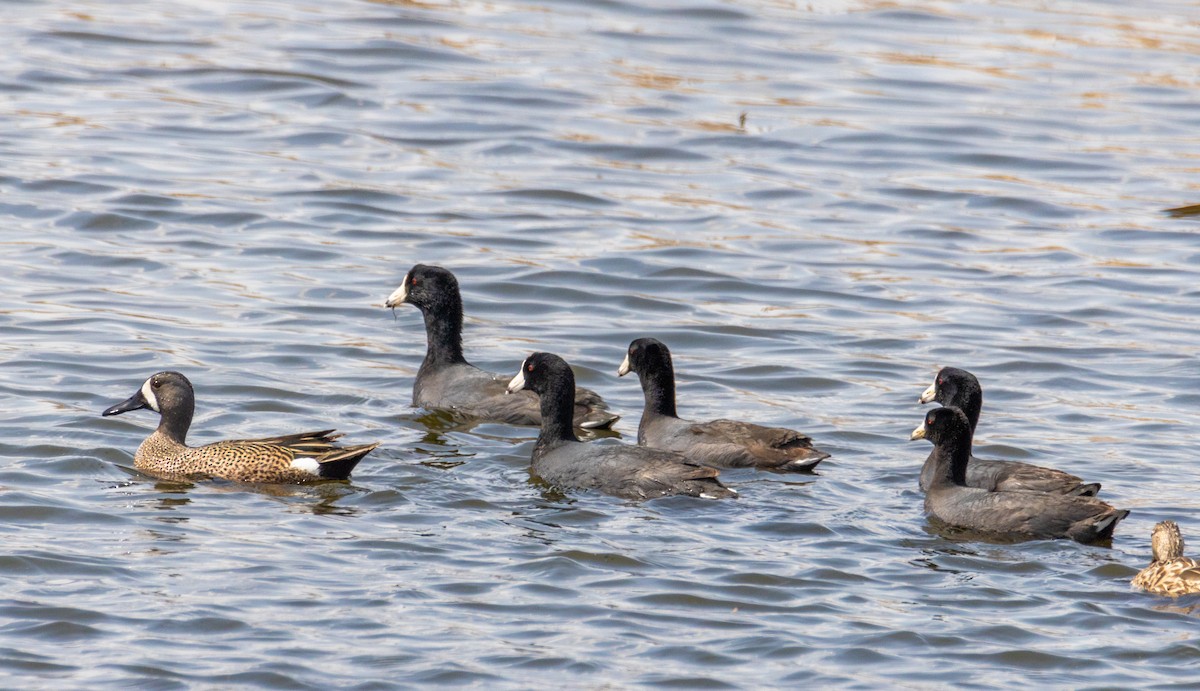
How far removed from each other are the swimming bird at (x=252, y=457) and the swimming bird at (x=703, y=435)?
2.30 m

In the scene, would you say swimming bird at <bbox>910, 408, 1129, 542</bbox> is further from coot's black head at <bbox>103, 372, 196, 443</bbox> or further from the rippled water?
coot's black head at <bbox>103, 372, 196, 443</bbox>

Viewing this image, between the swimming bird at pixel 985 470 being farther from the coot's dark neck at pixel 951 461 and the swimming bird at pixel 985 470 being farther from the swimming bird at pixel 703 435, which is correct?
the swimming bird at pixel 703 435

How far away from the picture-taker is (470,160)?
2150 centimetres

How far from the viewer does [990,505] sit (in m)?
11.2

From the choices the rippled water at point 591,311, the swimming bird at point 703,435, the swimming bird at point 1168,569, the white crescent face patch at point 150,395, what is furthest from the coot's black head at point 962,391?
the white crescent face patch at point 150,395

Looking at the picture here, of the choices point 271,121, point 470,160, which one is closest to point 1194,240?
point 470,160

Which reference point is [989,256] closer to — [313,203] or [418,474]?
[313,203]

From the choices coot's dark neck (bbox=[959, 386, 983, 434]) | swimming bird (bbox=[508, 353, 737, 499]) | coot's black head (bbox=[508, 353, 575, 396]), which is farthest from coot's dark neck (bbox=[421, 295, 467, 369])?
coot's dark neck (bbox=[959, 386, 983, 434])

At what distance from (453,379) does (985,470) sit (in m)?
→ 4.26

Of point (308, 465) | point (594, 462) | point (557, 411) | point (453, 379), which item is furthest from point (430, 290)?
point (308, 465)

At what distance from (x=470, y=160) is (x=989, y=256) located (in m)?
6.15

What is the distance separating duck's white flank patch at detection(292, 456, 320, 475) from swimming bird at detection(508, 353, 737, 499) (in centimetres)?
153

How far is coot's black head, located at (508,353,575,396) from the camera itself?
1263 centimetres

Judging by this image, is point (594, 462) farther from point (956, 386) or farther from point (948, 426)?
point (956, 386)
